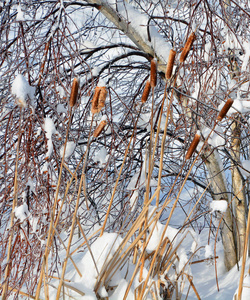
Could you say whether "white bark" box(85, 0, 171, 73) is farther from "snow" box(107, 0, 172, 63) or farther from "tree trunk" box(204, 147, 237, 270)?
"tree trunk" box(204, 147, 237, 270)

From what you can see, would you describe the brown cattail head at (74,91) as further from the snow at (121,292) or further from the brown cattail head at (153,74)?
the snow at (121,292)

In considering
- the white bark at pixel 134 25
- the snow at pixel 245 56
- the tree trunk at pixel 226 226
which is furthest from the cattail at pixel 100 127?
the tree trunk at pixel 226 226

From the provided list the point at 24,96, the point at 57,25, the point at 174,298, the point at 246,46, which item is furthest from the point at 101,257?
the point at 246,46

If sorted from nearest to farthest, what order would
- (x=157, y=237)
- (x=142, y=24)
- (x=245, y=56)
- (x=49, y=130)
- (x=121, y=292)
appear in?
(x=121, y=292), (x=157, y=237), (x=49, y=130), (x=245, y=56), (x=142, y=24)

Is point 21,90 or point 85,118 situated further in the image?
point 85,118

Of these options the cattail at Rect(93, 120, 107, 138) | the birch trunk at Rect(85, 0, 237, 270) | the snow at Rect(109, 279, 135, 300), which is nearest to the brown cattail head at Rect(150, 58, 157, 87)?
the cattail at Rect(93, 120, 107, 138)

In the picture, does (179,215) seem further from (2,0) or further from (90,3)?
(2,0)

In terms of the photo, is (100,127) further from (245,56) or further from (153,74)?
(245,56)

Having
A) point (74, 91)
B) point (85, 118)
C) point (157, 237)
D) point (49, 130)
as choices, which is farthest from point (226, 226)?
point (74, 91)

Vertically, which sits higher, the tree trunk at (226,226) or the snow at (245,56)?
the snow at (245,56)

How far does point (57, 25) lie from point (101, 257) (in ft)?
4.15

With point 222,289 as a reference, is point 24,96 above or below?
above

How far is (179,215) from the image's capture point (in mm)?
5473

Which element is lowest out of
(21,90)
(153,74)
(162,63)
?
(153,74)
